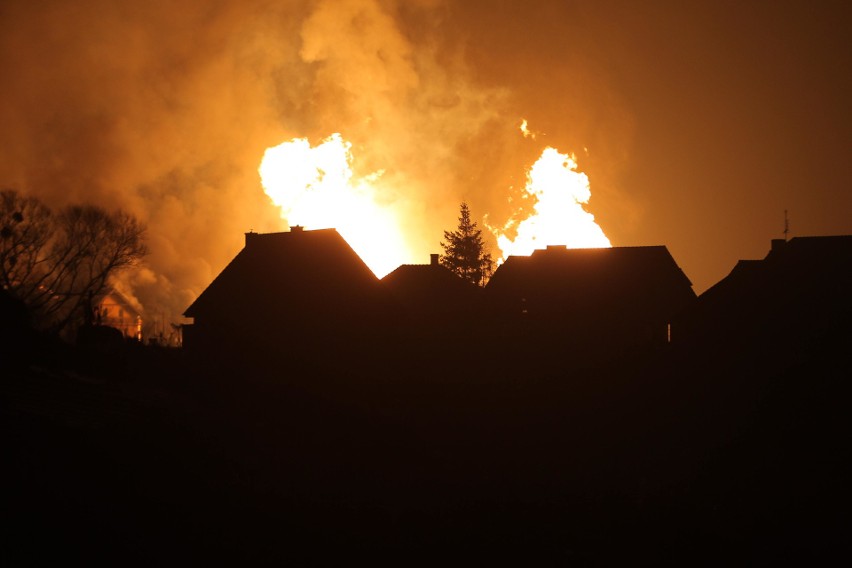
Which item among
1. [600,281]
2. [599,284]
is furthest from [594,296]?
[600,281]

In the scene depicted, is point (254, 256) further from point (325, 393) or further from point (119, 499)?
Result: point (119, 499)

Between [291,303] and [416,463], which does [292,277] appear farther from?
[416,463]

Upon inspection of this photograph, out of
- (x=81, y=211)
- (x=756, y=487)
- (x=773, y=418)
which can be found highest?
(x=81, y=211)

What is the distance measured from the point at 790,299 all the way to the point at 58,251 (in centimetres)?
4869

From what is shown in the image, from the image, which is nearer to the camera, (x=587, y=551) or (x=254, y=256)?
(x=587, y=551)

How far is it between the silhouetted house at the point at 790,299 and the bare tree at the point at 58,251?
38647mm

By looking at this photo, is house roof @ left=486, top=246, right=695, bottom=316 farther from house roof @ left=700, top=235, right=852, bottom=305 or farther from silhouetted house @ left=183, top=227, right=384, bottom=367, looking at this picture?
silhouetted house @ left=183, top=227, right=384, bottom=367

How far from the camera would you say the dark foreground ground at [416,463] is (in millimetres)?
20016

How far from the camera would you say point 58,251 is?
208 ft

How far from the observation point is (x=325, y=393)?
38688 millimetres

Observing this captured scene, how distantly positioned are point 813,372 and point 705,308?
16915mm

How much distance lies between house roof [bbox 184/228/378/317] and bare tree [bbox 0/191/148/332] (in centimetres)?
1587

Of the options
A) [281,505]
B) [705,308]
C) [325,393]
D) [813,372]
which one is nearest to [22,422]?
[281,505]

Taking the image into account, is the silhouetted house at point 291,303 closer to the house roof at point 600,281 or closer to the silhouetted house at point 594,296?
the silhouetted house at point 594,296
